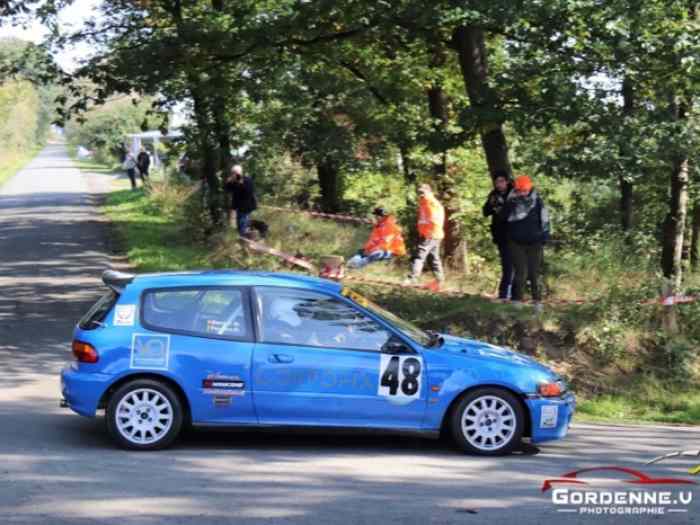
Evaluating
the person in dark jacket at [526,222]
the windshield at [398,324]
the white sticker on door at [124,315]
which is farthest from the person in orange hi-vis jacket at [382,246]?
the white sticker on door at [124,315]

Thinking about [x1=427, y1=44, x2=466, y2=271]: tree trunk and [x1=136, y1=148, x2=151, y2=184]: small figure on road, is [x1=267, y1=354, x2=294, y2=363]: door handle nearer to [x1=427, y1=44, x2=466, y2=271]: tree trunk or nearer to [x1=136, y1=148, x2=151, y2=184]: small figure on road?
[x1=427, y1=44, x2=466, y2=271]: tree trunk

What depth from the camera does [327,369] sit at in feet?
29.5

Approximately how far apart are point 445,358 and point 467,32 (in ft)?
30.2

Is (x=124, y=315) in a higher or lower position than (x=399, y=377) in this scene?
higher

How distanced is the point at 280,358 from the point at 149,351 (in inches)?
41.7

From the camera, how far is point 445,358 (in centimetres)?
918

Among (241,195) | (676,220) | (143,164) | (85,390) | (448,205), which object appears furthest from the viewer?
(143,164)

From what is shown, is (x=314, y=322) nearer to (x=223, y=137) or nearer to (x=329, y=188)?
(x=223, y=137)

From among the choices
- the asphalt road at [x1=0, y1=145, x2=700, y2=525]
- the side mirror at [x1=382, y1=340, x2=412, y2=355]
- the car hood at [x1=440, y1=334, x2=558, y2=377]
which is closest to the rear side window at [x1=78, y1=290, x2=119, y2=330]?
the asphalt road at [x1=0, y1=145, x2=700, y2=525]

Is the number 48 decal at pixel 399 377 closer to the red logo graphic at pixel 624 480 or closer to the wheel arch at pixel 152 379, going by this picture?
the red logo graphic at pixel 624 480

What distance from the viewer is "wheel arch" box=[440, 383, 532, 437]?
916 centimetres

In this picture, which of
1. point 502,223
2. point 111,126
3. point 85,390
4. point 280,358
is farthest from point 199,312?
point 111,126

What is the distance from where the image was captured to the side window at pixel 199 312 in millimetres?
9070

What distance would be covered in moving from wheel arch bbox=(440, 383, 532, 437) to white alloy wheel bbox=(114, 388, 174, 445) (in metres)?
2.26
